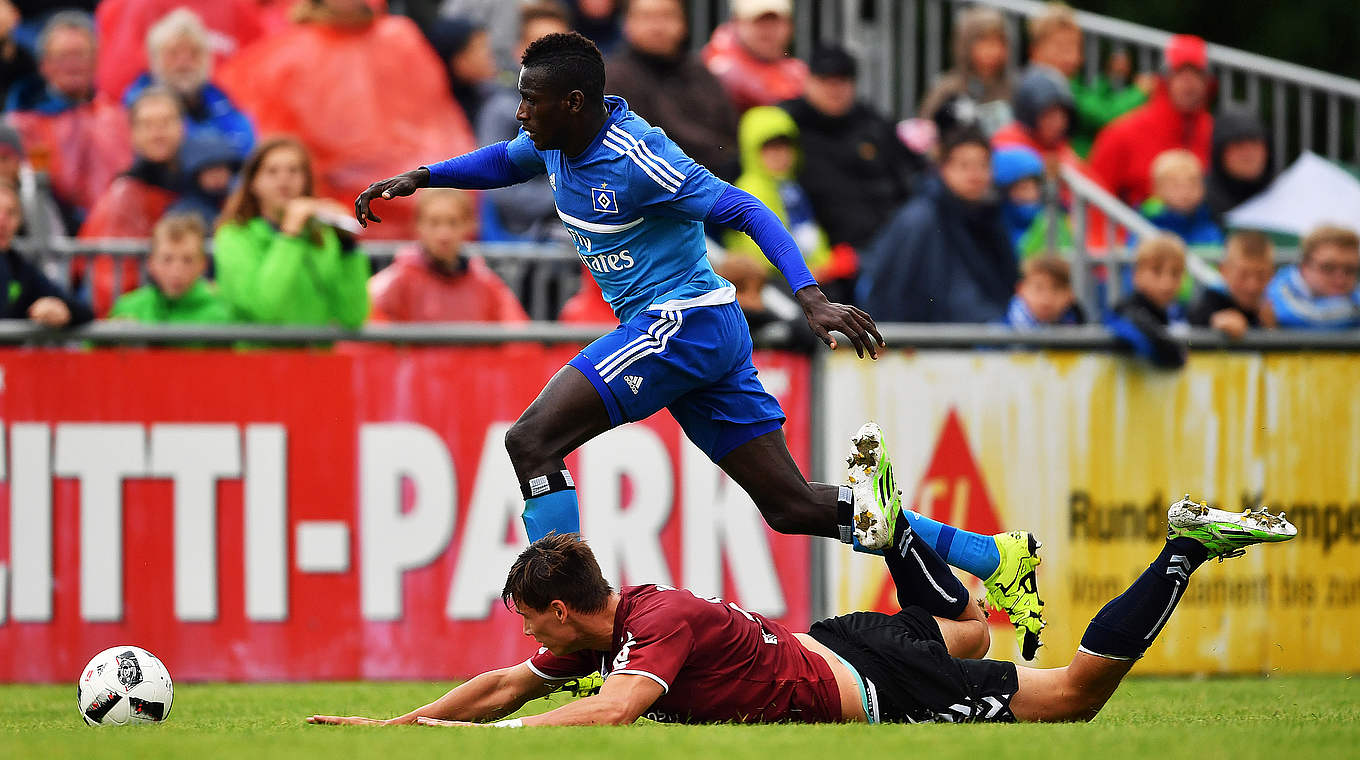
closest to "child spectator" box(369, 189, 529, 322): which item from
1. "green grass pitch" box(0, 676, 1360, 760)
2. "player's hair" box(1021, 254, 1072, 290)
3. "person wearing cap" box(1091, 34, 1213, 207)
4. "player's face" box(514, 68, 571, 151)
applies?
"player's hair" box(1021, 254, 1072, 290)

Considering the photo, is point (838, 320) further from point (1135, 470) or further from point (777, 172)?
point (777, 172)

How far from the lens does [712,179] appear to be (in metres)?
7.02

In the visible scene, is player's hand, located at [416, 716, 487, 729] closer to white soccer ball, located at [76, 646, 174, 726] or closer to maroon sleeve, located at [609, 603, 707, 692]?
maroon sleeve, located at [609, 603, 707, 692]

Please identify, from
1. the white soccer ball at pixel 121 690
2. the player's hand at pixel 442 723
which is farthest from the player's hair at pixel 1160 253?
the white soccer ball at pixel 121 690

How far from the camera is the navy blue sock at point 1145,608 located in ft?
21.7

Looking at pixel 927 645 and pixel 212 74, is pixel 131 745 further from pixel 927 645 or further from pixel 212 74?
pixel 212 74

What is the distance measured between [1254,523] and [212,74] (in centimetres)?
824

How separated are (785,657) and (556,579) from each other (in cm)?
92

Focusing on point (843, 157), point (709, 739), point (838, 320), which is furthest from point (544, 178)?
point (709, 739)

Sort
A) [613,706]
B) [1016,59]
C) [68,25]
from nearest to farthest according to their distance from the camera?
[613,706] < [68,25] < [1016,59]

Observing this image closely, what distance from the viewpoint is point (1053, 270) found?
1048cm

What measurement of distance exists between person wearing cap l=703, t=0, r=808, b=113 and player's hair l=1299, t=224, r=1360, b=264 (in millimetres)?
3854

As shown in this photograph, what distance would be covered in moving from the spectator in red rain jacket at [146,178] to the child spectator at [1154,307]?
573 cm

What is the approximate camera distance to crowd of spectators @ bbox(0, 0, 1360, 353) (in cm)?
1022
